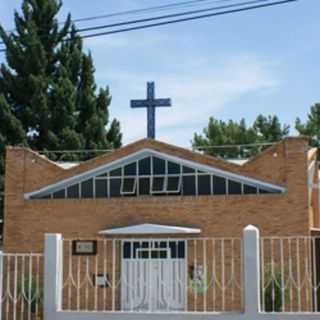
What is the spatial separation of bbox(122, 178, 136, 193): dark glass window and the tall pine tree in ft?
40.4

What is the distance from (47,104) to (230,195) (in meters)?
15.9

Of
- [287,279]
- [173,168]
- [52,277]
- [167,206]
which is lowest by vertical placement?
[287,279]

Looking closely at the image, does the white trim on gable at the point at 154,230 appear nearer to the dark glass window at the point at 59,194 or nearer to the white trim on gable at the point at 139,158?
the white trim on gable at the point at 139,158

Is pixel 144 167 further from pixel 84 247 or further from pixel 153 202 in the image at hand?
pixel 84 247

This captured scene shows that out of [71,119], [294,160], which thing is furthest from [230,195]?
[71,119]

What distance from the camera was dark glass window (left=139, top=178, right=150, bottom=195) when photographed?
23250 mm

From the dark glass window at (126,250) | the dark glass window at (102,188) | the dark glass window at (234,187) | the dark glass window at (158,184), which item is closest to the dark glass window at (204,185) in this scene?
the dark glass window at (234,187)

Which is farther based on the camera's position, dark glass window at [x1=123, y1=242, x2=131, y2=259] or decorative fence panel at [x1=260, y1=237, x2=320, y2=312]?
dark glass window at [x1=123, y1=242, x2=131, y2=259]

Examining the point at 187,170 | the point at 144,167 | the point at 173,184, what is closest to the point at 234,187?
the point at 187,170

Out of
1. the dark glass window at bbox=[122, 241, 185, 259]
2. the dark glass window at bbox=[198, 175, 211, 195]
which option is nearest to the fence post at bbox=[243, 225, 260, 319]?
the dark glass window at bbox=[122, 241, 185, 259]

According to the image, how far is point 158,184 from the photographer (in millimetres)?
23156

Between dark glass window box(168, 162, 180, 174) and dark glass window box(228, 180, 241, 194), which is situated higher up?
dark glass window box(168, 162, 180, 174)

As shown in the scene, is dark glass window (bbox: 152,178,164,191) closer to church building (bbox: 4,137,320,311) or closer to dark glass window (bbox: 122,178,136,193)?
church building (bbox: 4,137,320,311)

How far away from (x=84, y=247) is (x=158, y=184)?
3301mm
